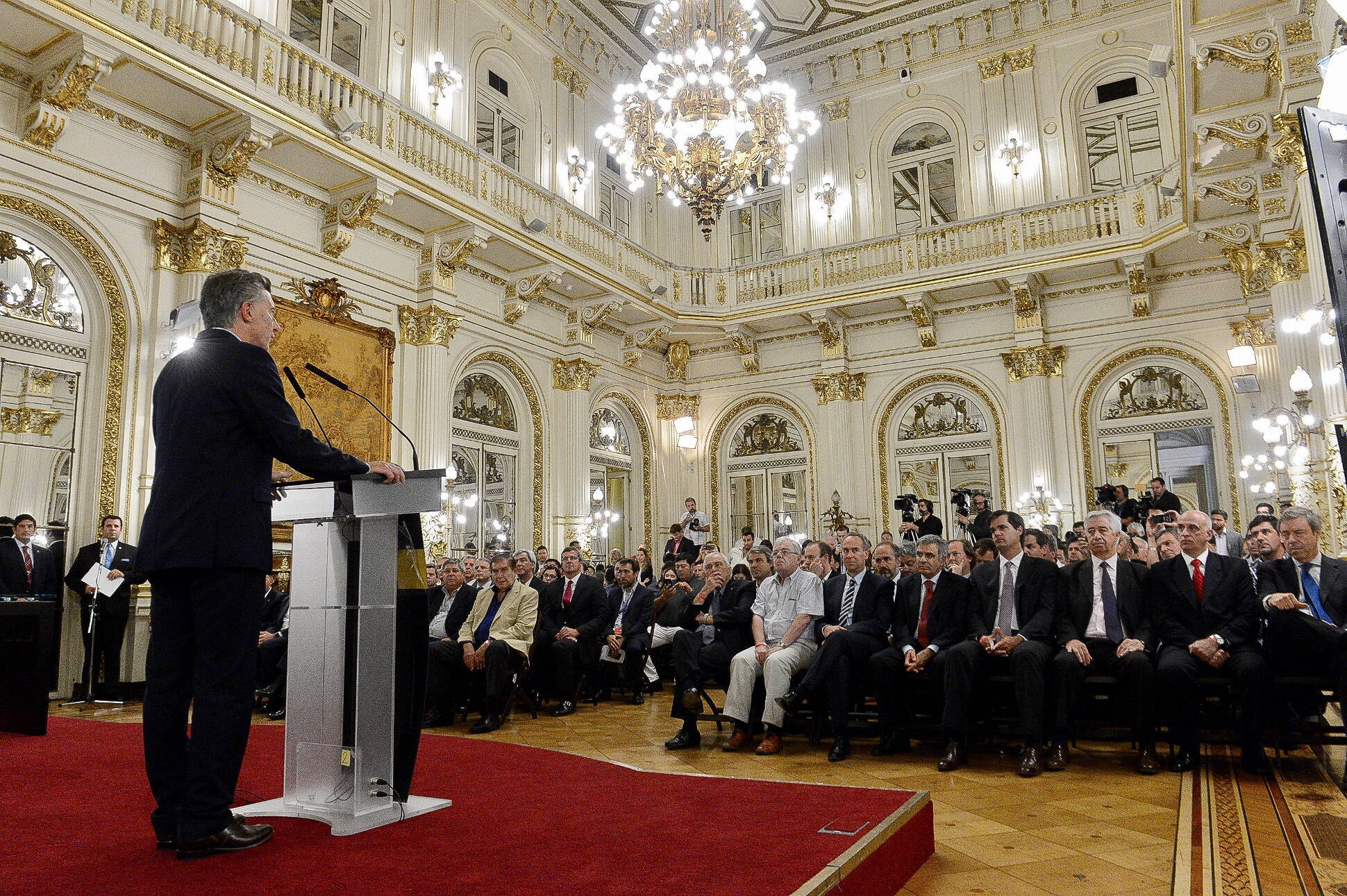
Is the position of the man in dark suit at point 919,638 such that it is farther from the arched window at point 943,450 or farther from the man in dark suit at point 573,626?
the arched window at point 943,450

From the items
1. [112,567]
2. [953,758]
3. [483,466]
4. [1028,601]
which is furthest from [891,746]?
[483,466]

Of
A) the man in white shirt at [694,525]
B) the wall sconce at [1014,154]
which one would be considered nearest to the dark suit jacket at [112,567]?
the man in white shirt at [694,525]

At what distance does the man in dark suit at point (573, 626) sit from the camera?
21.5 ft

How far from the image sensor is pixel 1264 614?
14.3 ft

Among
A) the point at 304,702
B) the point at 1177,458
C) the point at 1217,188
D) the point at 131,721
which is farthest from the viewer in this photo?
the point at 1177,458

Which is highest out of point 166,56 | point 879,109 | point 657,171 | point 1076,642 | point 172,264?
point 879,109

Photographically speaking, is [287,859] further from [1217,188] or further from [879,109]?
[879,109]

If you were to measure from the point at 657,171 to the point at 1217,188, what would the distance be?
240 inches

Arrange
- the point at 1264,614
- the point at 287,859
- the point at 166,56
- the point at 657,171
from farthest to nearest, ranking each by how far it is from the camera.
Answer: the point at 657,171 < the point at 166,56 < the point at 1264,614 < the point at 287,859

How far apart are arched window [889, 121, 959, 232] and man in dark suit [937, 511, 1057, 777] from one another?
10.0 meters

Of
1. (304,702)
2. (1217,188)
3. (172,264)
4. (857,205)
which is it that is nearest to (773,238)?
(857,205)

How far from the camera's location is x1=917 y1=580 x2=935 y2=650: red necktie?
508cm

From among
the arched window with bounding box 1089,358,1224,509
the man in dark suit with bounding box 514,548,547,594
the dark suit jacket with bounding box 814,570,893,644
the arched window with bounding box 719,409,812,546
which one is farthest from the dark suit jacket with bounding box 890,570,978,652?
the arched window with bounding box 719,409,812,546

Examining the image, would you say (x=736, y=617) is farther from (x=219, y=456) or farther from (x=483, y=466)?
(x=483, y=466)
